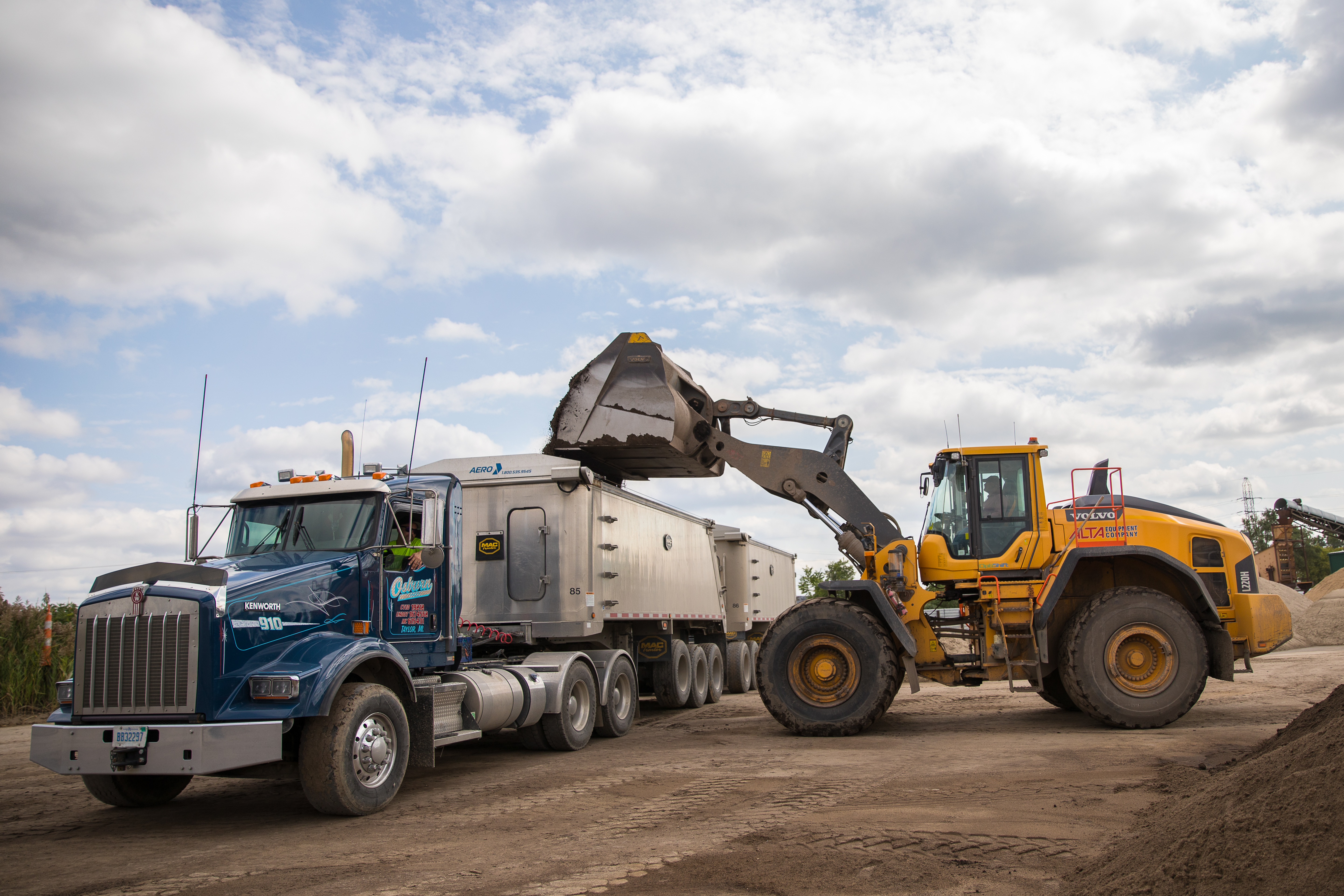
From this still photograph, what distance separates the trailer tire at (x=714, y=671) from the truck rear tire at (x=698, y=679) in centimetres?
5

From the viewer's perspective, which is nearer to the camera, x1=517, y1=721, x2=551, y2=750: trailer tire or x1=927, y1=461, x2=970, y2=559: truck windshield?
x1=517, y1=721, x2=551, y2=750: trailer tire

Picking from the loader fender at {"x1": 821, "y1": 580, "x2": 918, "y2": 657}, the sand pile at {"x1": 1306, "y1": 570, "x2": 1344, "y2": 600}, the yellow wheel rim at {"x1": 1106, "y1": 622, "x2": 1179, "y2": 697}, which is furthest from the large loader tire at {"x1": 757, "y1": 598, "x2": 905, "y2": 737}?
the sand pile at {"x1": 1306, "y1": 570, "x2": 1344, "y2": 600}

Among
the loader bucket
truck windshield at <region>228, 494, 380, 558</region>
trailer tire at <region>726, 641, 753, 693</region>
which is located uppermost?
the loader bucket

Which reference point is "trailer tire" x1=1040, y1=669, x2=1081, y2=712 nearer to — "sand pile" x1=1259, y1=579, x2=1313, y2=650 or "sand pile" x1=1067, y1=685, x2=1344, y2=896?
"sand pile" x1=1067, y1=685, x2=1344, y2=896

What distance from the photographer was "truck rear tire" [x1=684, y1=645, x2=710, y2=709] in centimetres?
1602

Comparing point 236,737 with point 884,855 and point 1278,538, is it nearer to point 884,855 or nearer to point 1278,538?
point 884,855

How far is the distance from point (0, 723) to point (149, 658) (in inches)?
439

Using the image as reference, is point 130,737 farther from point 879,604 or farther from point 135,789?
point 879,604

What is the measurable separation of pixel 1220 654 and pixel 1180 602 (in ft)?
2.28

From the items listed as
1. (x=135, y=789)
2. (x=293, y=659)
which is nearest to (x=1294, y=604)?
(x=293, y=659)

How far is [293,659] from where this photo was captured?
7320 mm

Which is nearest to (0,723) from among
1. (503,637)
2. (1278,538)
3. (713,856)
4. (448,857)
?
(503,637)

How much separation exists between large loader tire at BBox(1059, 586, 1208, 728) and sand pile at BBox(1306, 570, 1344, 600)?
28616 mm

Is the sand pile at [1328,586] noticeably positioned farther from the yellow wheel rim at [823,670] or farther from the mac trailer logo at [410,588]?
the mac trailer logo at [410,588]
